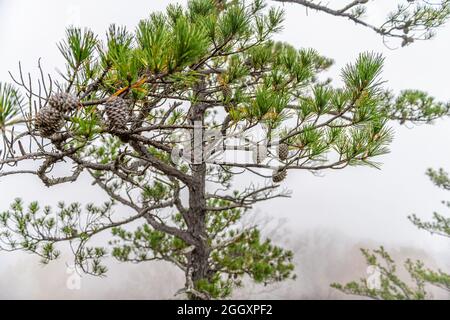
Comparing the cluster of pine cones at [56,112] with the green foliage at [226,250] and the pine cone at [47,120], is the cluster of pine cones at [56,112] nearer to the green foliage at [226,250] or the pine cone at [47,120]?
the pine cone at [47,120]

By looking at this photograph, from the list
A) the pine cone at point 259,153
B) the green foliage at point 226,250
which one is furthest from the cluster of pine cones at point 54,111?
the green foliage at point 226,250

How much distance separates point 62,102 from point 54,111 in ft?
0.07

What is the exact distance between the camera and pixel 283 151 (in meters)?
0.91

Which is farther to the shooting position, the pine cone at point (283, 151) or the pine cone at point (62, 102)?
the pine cone at point (283, 151)

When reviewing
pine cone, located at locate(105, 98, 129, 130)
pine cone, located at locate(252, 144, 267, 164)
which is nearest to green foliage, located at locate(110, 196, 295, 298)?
pine cone, located at locate(252, 144, 267, 164)

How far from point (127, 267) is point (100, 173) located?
4378mm

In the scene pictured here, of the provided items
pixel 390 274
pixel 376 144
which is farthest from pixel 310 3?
pixel 390 274

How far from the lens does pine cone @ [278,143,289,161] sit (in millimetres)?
907

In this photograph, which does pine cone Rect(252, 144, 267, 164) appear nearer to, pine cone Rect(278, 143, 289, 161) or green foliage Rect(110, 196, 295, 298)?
pine cone Rect(278, 143, 289, 161)

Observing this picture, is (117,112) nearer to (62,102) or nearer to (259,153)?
(62,102)

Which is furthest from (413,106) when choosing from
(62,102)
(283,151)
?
(62,102)

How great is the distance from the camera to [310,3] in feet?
5.76

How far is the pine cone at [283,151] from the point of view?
2.98 feet

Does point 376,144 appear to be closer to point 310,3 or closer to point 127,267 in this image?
point 310,3
